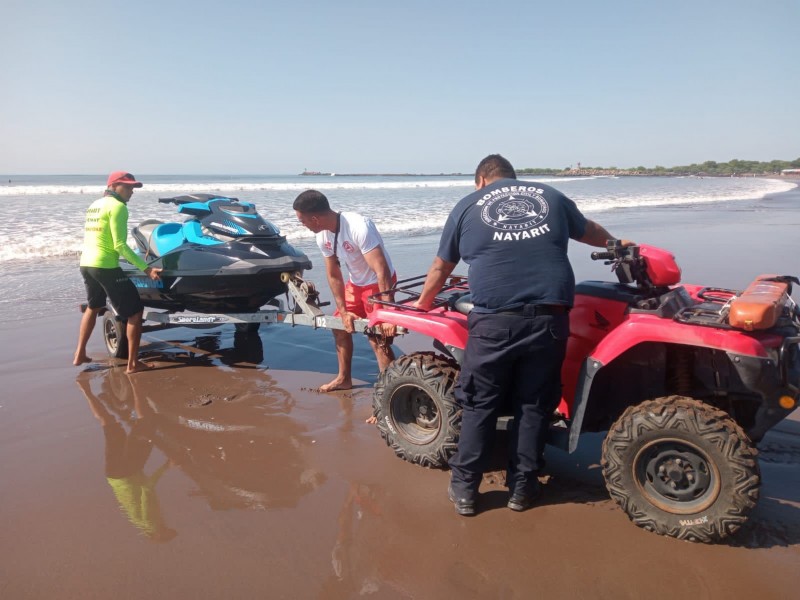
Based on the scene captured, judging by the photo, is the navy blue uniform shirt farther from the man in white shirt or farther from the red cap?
the red cap

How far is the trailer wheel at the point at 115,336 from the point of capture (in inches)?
235

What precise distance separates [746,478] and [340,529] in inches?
76.1

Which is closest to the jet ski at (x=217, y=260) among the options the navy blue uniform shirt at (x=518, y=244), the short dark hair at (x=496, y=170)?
the short dark hair at (x=496, y=170)

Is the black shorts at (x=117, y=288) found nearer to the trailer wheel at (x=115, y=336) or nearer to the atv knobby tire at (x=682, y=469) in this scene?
the trailer wheel at (x=115, y=336)

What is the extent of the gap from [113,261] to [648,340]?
4.73 metres

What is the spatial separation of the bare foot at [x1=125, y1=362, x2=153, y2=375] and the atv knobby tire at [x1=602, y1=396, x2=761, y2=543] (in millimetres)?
4457

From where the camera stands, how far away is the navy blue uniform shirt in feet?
9.75

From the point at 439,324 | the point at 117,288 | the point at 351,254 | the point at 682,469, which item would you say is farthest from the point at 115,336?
the point at 682,469

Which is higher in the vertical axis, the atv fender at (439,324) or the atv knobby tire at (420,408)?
the atv fender at (439,324)

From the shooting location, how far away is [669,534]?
2900mm

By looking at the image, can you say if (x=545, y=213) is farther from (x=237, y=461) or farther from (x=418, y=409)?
(x=237, y=461)

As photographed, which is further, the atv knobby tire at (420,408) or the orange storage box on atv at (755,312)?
the atv knobby tire at (420,408)

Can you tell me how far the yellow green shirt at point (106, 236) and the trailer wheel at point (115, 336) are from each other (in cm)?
70

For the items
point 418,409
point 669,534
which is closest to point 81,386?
point 418,409
